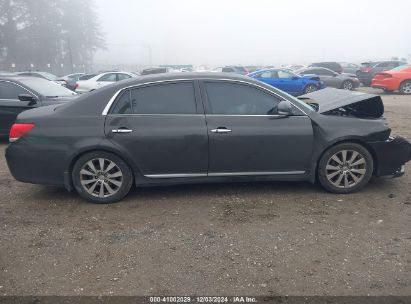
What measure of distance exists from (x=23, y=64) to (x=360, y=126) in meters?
61.1

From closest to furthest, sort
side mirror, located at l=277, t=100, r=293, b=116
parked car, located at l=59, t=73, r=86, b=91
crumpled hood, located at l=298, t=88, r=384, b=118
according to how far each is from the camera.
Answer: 1. side mirror, located at l=277, t=100, r=293, b=116
2. crumpled hood, located at l=298, t=88, r=384, b=118
3. parked car, located at l=59, t=73, r=86, b=91

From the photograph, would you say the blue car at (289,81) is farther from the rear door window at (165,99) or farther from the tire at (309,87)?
the rear door window at (165,99)

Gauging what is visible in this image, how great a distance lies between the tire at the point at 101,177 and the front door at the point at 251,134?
3.50 ft

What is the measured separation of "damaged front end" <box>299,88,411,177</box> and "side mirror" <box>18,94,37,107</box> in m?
5.66

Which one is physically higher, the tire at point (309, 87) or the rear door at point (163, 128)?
the rear door at point (163, 128)

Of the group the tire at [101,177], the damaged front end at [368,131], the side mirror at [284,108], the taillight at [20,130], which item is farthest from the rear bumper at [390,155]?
the taillight at [20,130]

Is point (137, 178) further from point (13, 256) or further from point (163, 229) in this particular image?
point (13, 256)

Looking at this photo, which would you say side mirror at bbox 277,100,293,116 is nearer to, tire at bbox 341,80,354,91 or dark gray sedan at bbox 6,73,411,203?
dark gray sedan at bbox 6,73,411,203

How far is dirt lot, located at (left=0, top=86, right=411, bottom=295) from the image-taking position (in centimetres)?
293

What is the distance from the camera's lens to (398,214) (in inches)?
161

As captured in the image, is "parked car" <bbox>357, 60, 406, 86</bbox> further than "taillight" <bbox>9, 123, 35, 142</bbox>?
Yes

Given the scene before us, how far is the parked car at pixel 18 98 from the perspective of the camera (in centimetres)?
758

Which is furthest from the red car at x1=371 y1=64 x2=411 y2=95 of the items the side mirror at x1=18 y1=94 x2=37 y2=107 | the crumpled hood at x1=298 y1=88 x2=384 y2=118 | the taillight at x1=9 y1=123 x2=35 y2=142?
the taillight at x1=9 y1=123 x2=35 y2=142

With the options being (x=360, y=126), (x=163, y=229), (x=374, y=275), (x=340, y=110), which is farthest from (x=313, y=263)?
Result: (x=340, y=110)
